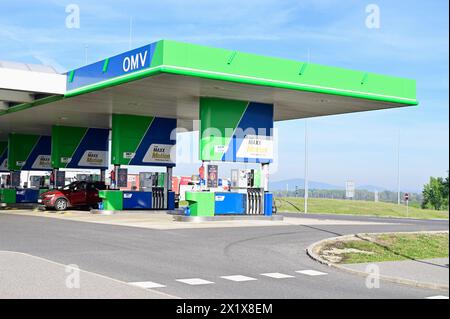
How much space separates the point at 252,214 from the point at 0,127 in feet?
68.3

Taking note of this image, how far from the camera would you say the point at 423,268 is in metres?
12.2

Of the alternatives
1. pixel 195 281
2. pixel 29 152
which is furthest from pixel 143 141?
pixel 195 281

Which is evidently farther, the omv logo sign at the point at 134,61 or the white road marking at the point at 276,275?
the omv logo sign at the point at 134,61

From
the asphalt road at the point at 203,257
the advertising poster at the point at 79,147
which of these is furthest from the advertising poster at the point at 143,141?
the asphalt road at the point at 203,257

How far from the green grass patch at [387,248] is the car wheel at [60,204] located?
63.9ft

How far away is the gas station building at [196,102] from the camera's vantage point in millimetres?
21828

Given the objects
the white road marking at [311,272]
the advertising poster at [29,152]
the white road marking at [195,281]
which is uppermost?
the advertising poster at [29,152]

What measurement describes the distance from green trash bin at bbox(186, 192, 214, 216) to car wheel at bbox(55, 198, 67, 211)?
35.4ft

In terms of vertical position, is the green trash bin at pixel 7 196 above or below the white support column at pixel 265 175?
below

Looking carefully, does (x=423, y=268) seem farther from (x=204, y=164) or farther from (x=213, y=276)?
(x=204, y=164)

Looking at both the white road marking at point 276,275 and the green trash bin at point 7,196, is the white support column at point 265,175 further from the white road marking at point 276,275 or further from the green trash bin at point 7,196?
the green trash bin at point 7,196

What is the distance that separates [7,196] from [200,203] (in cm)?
2210

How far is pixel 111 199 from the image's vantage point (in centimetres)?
3072
